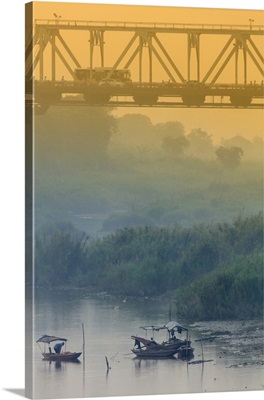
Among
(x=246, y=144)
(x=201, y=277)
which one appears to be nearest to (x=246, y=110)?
(x=246, y=144)

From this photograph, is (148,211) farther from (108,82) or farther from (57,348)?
(57,348)

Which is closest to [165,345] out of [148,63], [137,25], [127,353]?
[127,353]

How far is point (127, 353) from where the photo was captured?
13.0m

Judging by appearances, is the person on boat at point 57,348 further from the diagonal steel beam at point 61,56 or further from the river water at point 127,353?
the diagonal steel beam at point 61,56

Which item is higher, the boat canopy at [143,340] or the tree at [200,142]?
the tree at [200,142]

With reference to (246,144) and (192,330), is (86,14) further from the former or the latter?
(192,330)

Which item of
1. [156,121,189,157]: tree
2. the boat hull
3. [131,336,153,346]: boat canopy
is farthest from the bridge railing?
the boat hull

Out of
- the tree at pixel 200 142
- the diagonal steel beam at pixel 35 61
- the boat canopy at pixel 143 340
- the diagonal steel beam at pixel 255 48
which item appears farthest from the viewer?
the diagonal steel beam at pixel 255 48

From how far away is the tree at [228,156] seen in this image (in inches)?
530

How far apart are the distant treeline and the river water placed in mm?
119

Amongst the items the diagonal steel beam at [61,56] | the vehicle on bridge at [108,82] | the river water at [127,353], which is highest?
the diagonal steel beam at [61,56]

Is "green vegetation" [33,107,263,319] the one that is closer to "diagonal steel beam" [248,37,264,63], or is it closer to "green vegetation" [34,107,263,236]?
"green vegetation" [34,107,263,236]

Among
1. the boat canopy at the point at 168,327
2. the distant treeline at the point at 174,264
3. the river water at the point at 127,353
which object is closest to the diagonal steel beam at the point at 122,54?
the distant treeline at the point at 174,264

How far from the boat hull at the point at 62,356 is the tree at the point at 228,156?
7.25 feet
